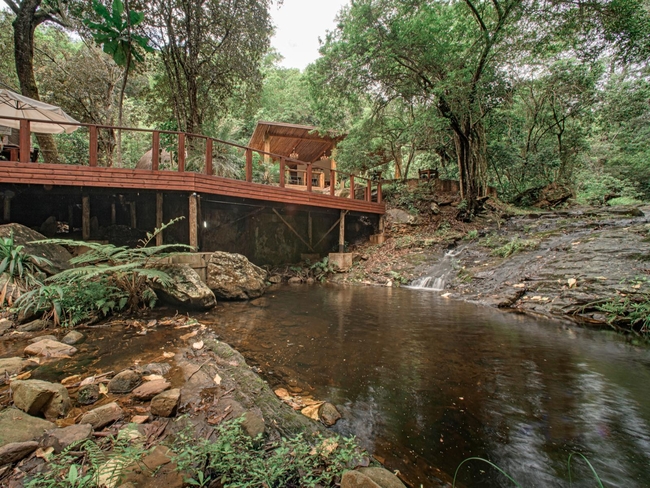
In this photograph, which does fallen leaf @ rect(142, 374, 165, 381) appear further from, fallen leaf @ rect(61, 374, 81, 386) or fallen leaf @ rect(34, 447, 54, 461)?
fallen leaf @ rect(34, 447, 54, 461)

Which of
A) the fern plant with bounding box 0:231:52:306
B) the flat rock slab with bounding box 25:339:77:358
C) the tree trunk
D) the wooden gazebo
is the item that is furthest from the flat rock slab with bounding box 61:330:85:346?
the wooden gazebo

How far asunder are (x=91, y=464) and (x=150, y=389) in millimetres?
906

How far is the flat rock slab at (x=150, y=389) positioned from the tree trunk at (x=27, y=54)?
34.4 feet

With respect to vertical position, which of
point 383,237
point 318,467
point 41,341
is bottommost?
point 318,467

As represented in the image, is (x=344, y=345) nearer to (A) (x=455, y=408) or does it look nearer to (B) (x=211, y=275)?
(A) (x=455, y=408)

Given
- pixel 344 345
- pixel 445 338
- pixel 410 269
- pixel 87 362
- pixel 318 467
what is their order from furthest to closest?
pixel 410 269
pixel 445 338
pixel 344 345
pixel 87 362
pixel 318 467

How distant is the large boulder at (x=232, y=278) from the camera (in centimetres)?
677

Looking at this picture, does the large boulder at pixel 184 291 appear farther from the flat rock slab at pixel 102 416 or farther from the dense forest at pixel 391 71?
the dense forest at pixel 391 71

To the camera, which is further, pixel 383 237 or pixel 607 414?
pixel 383 237

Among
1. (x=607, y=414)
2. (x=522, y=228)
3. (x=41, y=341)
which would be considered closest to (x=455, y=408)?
(x=607, y=414)

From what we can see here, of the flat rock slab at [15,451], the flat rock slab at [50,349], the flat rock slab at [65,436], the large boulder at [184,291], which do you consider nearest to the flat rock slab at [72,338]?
the flat rock slab at [50,349]

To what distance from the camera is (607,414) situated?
2.57 m

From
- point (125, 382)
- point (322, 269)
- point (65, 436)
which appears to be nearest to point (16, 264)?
point (125, 382)

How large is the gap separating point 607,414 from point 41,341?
5907mm
